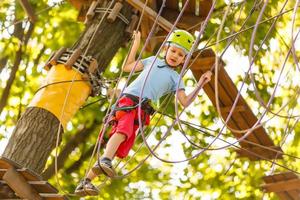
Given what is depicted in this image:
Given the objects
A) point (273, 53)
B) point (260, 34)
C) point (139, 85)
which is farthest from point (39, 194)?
point (273, 53)

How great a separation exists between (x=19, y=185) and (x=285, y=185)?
2397 millimetres

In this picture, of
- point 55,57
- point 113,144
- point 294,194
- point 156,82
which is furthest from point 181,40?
point 294,194

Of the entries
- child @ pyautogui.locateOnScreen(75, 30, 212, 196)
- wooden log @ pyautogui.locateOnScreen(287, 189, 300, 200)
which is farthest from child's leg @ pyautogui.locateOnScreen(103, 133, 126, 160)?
wooden log @ pyautogui.locateOnScreen(287, 189, 300, 200)

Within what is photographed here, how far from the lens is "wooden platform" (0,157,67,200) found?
4.09 metres

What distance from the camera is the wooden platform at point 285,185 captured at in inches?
217

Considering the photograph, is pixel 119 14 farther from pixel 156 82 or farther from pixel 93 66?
pixel 156 82

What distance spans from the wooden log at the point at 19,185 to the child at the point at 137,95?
0.35m

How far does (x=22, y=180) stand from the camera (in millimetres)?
4168

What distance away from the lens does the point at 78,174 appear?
29.0 feet

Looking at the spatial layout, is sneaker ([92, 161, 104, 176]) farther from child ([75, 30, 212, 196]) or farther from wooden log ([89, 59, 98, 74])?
wooden log ([89, 59, 98, 74])

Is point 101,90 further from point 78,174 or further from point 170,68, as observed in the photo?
point 78,174

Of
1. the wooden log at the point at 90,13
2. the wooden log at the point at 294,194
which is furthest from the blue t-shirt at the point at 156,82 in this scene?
the wooden log at the point at 294,194

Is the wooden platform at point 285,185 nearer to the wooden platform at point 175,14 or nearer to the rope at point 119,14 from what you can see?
the wooden platform at point 175,14

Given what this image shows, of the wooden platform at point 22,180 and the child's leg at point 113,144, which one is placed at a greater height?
the child's leg at point 113,144
